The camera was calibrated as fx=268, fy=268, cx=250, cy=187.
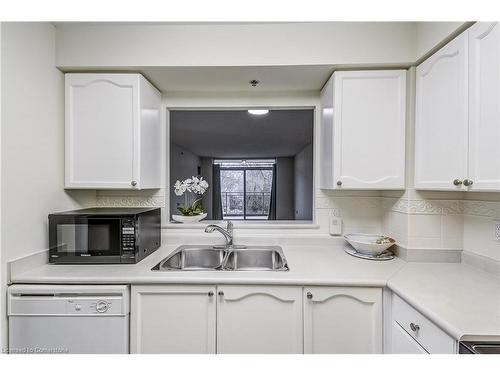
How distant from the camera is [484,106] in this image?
44.4 inches

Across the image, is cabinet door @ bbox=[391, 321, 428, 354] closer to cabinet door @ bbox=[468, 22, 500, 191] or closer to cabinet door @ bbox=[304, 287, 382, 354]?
cabinet door @ bbox=[304, 287, 382, 354]

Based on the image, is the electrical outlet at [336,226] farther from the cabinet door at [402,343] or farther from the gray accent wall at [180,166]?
the gray accent wall at [180,166]

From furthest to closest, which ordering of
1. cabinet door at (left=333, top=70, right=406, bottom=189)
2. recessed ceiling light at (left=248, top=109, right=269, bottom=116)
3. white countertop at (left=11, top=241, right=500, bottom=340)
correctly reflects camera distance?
1. recessed ceiling light at (left=248, top=109, right=269, bottom=116)
2. cabinet door at (left=333, top=70, right=406, bottom=189)
3. white countertop at (left=11, top=241, right=500, bottom=340)

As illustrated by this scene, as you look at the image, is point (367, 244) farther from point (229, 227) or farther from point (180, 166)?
point (180, 166)

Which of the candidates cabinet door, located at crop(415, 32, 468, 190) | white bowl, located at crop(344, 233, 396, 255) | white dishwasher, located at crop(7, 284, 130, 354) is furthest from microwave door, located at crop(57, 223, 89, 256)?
cabinet door, located at crop(415, 32, 468, 190)

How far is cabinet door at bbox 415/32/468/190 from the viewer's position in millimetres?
1238

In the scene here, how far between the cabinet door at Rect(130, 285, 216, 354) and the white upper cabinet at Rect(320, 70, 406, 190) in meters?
1.05

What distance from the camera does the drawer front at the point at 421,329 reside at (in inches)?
36.7

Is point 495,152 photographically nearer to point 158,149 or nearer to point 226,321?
point 226,321

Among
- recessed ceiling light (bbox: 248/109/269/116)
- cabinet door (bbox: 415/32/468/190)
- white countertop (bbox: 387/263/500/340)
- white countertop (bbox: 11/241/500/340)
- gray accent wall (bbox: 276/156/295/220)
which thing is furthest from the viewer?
gray accent wall (bbox: 276/156/295/220)

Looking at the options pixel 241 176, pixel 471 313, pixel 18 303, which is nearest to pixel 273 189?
pixel 241 176

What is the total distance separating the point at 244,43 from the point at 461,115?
1.19 m

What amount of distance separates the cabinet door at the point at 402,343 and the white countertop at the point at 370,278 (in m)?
0.16

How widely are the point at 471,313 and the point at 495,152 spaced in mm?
634
